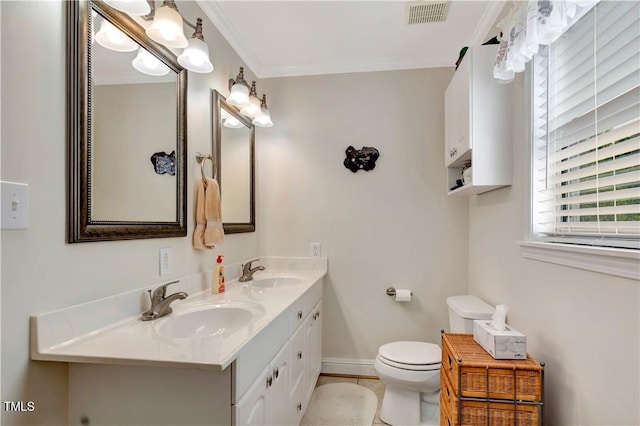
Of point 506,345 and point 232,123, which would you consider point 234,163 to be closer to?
point 232,123

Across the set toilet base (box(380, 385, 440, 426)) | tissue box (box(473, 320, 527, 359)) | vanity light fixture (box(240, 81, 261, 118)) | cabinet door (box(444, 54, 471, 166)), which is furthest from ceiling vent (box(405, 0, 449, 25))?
toilet base (box(380, 385, 440, 426))

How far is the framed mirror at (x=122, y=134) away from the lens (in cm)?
109

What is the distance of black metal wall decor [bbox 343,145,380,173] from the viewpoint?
2.65 m

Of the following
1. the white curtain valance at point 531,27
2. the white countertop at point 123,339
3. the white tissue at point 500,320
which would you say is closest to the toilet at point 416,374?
the white tissue at point 500,320

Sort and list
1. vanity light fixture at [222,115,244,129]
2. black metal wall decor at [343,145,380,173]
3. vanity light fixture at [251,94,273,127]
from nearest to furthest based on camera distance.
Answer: vanity light fixture at [222,115,244,129] < vanity light fixture at [251,94,273,127] < black metal wall decor at [343,145,380,173]

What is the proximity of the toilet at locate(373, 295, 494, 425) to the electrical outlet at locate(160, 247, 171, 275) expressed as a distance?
1345mm

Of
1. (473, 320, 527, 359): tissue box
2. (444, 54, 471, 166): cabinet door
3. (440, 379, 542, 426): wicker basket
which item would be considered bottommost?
(440, 379, 542, 426): wicker basket

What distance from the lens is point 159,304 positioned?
Answer: 134cm

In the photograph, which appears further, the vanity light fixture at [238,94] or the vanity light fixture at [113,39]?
the vanity light fixture at [238,94]

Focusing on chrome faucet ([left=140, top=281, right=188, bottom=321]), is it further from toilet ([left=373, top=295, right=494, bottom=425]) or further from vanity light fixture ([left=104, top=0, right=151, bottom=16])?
toilet ([left=373, top=295, right=494, bottom=425])

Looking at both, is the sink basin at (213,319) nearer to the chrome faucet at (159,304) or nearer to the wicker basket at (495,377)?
the chrome faucet at (159,304)

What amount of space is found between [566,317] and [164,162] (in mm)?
1790

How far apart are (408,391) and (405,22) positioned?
7.48 ft

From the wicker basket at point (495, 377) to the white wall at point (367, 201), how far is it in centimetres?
117
